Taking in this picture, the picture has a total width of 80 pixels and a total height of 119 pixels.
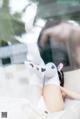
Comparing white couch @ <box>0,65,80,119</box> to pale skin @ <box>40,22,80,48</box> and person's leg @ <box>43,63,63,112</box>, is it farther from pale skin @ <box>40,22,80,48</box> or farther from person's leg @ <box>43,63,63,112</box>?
pale skin @ <box>40,22,80,48</box>

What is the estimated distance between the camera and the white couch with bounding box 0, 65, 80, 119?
142 cm

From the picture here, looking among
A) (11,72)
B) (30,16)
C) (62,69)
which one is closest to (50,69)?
(62,69)

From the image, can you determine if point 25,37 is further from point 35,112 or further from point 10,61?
point 35,112

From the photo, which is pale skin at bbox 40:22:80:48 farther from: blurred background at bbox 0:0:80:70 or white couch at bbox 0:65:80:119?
white couch at bbox 0:65:80:119

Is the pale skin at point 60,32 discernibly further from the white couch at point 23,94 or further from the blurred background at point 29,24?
the white couch at point 23,94

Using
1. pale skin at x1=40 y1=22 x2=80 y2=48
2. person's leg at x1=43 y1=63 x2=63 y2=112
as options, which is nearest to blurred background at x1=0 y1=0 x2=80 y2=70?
pale skin at x1=40 y1=22 x2=80 y2=48

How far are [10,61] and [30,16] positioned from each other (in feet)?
0.92

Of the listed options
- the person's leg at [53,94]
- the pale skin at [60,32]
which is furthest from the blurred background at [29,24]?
the person's leg at [53,94]

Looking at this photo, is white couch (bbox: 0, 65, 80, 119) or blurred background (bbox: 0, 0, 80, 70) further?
blurred background (bbox: 0, 0, 80, 70)

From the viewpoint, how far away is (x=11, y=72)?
1.65 meters

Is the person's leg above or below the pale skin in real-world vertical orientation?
below

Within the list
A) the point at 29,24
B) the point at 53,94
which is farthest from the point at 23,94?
the point at 29,24

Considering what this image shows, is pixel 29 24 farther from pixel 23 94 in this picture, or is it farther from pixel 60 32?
pixel 23 94

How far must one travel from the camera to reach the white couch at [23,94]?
142 cm
